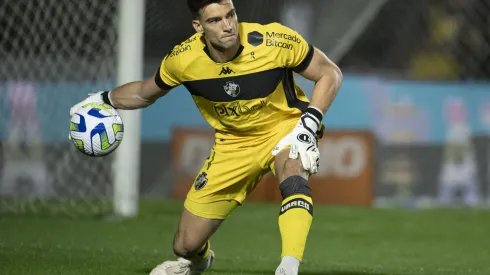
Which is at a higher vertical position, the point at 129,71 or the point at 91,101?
the point at 129,71

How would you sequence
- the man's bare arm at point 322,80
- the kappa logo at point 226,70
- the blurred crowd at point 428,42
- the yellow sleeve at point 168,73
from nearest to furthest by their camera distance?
the man's bare arm at point 322,80, the kappa logo at point 226,70, the yellow sleeve at point 168,73, the blurred crowd at point 428,42

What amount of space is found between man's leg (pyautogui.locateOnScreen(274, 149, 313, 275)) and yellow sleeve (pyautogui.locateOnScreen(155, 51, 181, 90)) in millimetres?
992

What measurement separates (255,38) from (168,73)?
59 centimetres

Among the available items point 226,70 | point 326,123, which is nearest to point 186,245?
point 226,70

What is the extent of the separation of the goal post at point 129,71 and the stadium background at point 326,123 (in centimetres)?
18

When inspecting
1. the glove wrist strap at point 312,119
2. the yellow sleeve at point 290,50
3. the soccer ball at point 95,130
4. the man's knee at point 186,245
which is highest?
the yellow sleeve at point 290,50

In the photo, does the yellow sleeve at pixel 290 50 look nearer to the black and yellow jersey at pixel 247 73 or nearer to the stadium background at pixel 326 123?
the black and yellow jersey at pixel 247 73

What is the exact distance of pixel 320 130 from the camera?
630cm

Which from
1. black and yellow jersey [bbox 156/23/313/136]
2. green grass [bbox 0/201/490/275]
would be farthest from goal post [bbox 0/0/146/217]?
black and yellow jersey [bbox 156/23/313/136]

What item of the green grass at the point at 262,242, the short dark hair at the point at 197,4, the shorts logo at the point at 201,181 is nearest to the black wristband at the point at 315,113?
the short dark hair at the point at 197,4

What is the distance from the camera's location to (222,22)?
5.89 m

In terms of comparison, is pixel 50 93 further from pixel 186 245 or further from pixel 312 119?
pixel 312 119

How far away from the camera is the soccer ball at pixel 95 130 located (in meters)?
6.35

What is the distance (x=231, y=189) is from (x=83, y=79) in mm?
5540
